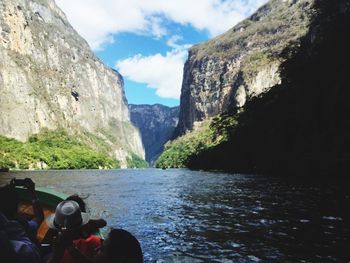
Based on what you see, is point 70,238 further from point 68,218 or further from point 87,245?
point 87,245

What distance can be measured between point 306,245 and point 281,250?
1.48m

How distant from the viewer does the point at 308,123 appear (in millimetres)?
80375

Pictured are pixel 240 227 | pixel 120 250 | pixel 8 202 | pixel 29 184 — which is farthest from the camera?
pixel 240 227

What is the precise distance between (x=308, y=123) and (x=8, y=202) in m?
80.3

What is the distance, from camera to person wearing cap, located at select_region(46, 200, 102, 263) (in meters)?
5.07

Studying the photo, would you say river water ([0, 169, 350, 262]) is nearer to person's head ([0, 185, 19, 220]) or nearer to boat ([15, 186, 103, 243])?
boat ([15, 186, 103, 243])

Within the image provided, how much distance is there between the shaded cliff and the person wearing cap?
180 ft

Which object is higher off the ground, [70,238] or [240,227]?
[70,238]

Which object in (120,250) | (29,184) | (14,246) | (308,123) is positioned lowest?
(120,250)

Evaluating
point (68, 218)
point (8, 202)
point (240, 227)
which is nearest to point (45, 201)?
point (8, 202)

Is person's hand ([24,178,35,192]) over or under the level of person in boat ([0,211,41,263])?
over

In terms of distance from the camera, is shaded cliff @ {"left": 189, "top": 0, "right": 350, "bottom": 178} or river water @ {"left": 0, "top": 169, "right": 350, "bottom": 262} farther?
shaded cliff @ {"left": 189, "top": 0, "right": 350, "bottom": 178}

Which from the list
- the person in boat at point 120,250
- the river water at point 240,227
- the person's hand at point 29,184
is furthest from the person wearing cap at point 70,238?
the river water at point 240,227

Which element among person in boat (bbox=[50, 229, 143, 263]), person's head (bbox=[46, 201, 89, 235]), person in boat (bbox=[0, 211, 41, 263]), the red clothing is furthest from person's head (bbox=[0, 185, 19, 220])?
person in boat (bbox=[50, 229, 143, 263])
